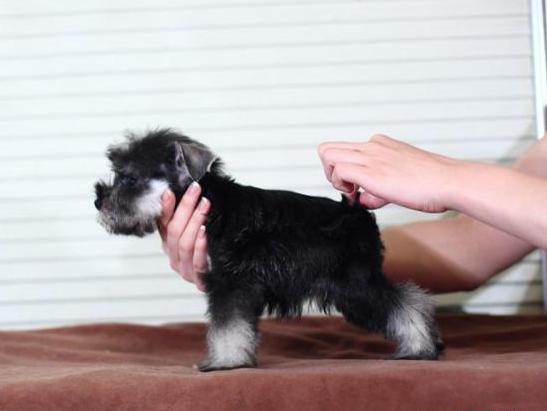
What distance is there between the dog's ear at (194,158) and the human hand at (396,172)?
1.23ft

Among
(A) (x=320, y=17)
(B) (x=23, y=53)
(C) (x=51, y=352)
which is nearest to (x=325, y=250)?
(C) (x=51, y=352)

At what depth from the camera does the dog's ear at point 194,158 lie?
2295mm

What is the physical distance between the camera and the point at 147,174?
2326 millimetres

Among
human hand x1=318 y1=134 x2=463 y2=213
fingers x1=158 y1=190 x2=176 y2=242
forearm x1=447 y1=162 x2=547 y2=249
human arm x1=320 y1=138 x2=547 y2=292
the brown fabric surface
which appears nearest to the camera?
the brown fabric surface

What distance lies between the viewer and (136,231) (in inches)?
94.4

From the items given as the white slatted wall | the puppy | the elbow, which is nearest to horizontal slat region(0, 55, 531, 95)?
the white slatted wall

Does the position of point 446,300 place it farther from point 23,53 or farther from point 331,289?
point 23,53

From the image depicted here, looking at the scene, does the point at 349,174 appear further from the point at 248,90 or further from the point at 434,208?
the point at 248,90

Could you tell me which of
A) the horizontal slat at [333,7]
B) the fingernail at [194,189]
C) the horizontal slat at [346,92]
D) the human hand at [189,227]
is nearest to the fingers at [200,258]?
the human hand at [189,227]

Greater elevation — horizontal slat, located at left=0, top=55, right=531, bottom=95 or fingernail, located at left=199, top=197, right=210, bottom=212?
horizontal slat, located at left=0, top=55, right=531, bottom=95

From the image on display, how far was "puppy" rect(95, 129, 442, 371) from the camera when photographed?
7.29 ft

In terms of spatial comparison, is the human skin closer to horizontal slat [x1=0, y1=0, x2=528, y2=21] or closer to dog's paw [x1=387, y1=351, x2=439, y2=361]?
dog's paw [x1=387, y1=351, x2=439, y2=361]

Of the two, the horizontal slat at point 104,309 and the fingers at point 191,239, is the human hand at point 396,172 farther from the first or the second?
the horizontal slat at point 104,309

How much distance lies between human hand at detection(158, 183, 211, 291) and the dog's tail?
62cm
